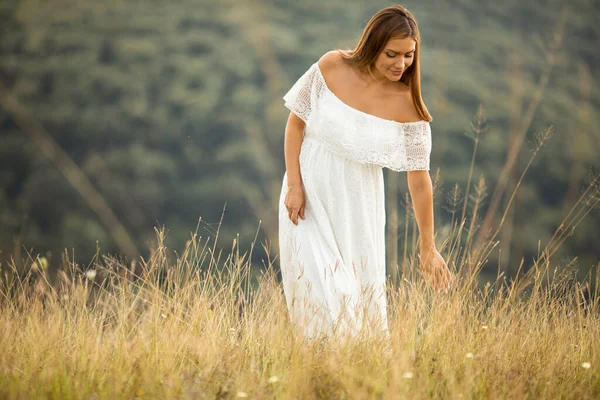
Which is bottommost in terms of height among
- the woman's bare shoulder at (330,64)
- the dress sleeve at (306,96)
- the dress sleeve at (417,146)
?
the dress sleeve at (417,146)

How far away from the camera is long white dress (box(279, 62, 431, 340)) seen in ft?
9.76

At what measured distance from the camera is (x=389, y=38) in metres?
2.94

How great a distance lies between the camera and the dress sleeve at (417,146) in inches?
122

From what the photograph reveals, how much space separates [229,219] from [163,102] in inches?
93.4

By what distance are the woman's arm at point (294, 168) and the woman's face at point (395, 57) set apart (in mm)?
396

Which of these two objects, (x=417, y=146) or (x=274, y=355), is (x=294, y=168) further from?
(x=274, y=355)

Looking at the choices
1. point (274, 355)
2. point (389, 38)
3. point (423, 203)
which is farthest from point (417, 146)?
point (274, 355)

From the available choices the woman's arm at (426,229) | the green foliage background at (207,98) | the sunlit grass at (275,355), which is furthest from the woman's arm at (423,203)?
the green foliage background at (207,98)

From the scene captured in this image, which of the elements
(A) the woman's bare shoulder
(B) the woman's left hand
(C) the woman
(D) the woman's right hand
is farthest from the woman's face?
(B) the woman's left hand

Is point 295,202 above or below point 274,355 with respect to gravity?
above

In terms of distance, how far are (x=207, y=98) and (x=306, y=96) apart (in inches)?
375

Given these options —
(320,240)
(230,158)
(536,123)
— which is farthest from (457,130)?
(320,240)

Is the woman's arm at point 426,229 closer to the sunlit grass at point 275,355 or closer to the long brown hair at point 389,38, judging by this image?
the sunlit grass at point 275,355

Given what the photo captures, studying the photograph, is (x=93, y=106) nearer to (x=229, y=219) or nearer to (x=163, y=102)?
(x=163, y=102)
